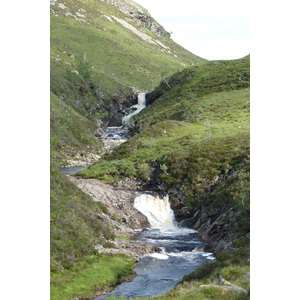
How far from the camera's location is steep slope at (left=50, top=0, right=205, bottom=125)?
116m

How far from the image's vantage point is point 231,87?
9600cm

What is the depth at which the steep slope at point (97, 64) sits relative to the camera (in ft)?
382

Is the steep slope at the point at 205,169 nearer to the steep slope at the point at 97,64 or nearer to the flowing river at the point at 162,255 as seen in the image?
the flowing river at the point at 162,255

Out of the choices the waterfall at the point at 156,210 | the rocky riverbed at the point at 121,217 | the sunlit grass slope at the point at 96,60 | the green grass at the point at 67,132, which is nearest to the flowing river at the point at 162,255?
the waterfall at the point at 156,210

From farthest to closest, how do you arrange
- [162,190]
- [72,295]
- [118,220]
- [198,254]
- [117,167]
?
[117,167] < [162,190] < [118,220] < [198,254] < [72,295]

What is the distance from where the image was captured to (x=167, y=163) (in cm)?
5153
